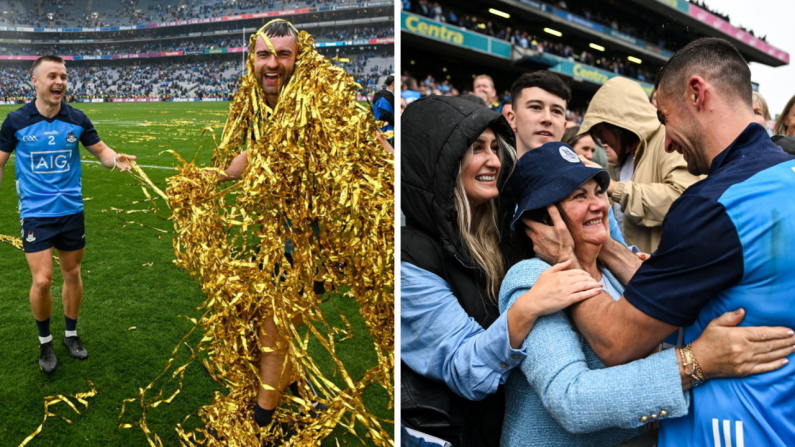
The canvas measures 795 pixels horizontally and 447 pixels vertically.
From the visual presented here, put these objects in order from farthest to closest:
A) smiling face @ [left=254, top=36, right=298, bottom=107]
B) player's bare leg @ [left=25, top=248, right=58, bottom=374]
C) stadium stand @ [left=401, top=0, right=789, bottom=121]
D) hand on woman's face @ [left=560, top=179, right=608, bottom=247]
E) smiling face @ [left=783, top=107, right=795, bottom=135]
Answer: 1. stadium stand @ [left=401, top=0, right=789, bottom=121]
2. smiling face @ [left=783, top=107, right=795, bottom=135]
3. player's bare leg @ [left=25, top=248, right=58, bottom=374]
4. smiling face @ [left=254, top=36, right=298, bottom=107]
5. hand on woman's face @ [left=560, top=179, right=608, bottom=247]

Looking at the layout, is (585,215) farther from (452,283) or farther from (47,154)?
(47,154)

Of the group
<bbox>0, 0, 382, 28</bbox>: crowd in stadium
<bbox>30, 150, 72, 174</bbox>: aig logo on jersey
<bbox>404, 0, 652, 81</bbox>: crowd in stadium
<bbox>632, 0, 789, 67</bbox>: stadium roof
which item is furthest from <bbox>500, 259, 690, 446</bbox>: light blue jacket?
<bbox>632, 0, 789, 67</bbox>: stadium roof

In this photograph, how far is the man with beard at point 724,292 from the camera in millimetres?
958

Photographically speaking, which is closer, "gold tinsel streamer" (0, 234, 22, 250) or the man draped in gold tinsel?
the man draped in gold tinsel

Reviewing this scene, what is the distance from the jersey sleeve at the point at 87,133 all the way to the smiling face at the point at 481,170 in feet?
4.59

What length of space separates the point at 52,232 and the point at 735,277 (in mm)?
2267

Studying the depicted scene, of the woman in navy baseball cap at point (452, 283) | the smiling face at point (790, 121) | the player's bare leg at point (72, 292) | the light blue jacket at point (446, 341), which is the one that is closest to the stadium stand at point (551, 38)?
the smiling face at point (790, 121)

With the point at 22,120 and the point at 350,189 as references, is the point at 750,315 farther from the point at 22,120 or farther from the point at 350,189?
the point at 22,120

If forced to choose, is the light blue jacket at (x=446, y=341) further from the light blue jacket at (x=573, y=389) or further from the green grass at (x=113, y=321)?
the green grass at (x=113, y=321)

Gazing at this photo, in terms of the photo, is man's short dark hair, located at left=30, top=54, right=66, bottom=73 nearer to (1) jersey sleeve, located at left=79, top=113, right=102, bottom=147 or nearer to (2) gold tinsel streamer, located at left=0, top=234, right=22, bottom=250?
(1) jersey sleeve, located at left=79, top=113, right=102, bottom=147

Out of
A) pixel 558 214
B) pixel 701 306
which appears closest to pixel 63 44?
pixel 558 214

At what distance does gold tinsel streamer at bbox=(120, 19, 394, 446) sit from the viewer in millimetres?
1319

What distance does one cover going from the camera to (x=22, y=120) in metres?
1.82

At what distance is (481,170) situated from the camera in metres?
1.41
